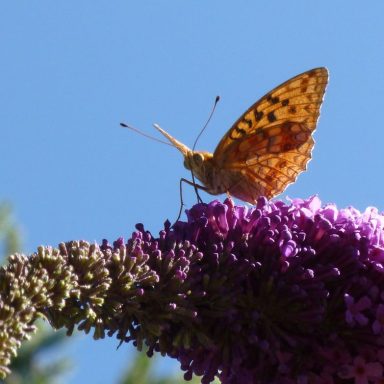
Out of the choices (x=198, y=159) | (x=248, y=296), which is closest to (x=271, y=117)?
(x=198, y=159)

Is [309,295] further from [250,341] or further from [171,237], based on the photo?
[171,237]

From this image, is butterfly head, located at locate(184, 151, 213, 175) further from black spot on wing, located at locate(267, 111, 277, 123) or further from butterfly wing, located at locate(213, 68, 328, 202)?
black spot on wing, located at locate(267, 111, 277, 123)

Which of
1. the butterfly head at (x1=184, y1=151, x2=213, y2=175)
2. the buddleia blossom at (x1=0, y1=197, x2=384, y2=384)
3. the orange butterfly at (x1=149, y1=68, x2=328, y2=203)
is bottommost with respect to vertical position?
the buddleia blossom at (x1=0, y1=197, x2=384, y2=384)

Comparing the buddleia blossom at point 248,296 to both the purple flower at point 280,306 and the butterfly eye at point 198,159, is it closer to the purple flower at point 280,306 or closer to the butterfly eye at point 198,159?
the purple flower at point 280,306

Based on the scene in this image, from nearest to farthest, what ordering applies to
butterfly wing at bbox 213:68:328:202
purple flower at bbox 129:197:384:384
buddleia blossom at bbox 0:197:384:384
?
buddleia blossom at bbox 0:197:384:384 → purple flower at bbox 129:197:384:384 → butterfly wing at bbox 213:68:328:202

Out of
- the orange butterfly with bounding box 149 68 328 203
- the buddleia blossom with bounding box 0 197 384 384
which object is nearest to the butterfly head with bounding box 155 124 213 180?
the orange butterfly with bounding box 149 68 328 203

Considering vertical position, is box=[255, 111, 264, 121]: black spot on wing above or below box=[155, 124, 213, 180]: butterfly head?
above

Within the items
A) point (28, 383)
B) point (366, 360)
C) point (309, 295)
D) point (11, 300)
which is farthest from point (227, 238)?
point (28, 383)
